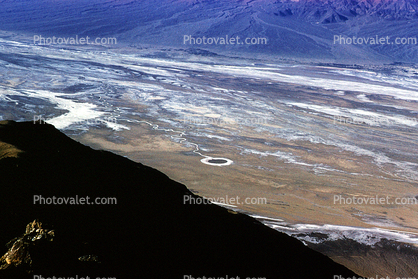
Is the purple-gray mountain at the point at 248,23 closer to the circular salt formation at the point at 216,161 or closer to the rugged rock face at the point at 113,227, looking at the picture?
the circular salt formation at the point at 216,161

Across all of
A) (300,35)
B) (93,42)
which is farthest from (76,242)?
(300,35)

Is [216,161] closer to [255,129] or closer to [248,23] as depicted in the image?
[255,129]

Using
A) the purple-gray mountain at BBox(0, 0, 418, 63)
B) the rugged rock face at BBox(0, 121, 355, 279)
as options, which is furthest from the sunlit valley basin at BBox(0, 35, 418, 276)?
the purple-gray mountain at BBox(0, 0, 418, 63)

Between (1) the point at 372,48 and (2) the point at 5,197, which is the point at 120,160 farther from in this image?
(1) the point at 372,48

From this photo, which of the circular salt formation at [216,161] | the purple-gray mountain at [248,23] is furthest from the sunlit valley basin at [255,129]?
the purple-gray mountain at [248,23]

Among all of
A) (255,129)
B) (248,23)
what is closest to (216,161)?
(255,129)
